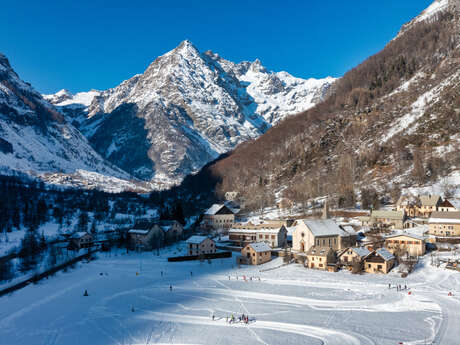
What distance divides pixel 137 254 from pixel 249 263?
2479cm

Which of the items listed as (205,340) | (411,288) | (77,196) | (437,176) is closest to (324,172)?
(437,176)

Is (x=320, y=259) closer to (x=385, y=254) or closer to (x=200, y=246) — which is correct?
(x=385, y=254)

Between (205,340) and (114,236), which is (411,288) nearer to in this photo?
(205,340)

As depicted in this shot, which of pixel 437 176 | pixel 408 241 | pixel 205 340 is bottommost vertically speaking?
pixel 205 340

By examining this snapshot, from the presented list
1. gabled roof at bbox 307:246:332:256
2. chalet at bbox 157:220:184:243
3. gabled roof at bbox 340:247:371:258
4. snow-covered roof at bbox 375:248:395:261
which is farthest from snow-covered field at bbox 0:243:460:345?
chalet at bbox 157:220:184:243

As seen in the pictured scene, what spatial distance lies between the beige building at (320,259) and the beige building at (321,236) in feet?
17.4

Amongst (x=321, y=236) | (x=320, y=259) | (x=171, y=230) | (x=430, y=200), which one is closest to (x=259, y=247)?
(x=320, y=259)

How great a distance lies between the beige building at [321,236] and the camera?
6438cm

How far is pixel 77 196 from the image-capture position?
192750mm

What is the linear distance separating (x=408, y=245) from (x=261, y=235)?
88.3 feet

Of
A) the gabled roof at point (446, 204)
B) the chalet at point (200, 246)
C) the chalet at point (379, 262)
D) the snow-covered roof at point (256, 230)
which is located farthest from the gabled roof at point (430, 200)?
the chalet at point (200, 246)

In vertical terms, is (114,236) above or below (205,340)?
above

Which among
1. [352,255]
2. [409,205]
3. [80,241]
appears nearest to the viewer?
[352,255]

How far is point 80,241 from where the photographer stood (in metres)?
83.6
